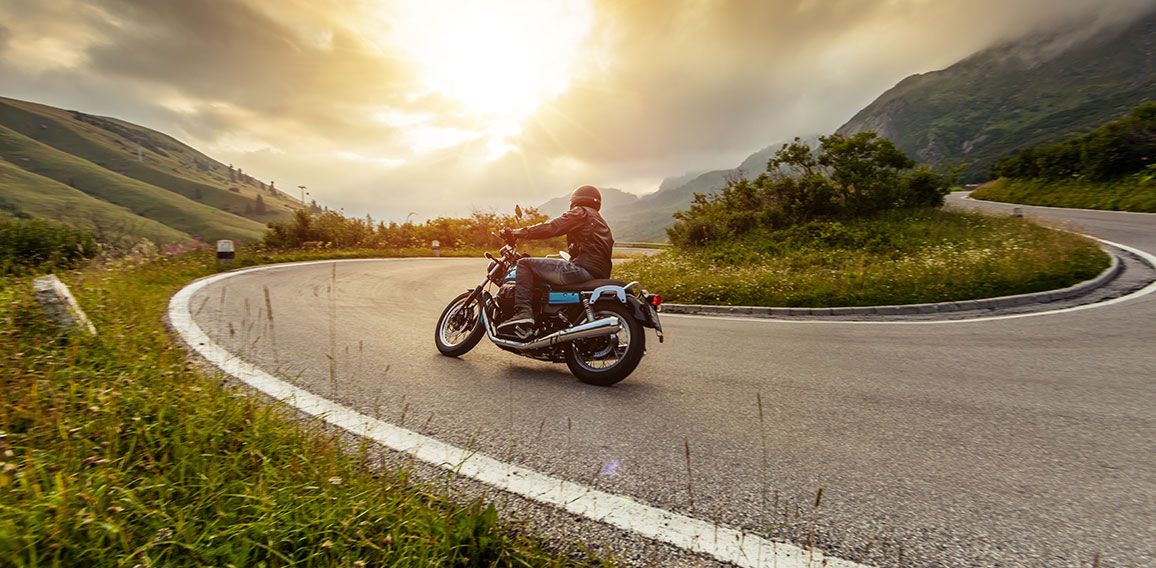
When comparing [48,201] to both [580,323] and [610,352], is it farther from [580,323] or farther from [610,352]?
[610,352]

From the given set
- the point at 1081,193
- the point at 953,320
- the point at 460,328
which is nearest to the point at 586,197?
the point at 460,328

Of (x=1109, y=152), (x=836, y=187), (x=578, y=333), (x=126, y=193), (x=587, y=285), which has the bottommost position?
(x=578, y=333)

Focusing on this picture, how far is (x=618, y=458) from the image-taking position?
262 cm

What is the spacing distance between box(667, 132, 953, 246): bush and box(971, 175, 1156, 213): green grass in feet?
38.9

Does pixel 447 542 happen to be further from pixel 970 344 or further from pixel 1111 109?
pixel 1111 109

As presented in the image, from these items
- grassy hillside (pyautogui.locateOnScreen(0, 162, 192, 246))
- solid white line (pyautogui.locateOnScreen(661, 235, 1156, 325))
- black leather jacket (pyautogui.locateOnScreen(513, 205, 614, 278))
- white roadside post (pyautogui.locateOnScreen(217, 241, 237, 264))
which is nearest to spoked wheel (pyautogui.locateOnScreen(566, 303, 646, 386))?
black leather jacket (pyautogui.locateOnScreen(513, 205, 614, 278))

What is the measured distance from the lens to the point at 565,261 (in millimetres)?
4391

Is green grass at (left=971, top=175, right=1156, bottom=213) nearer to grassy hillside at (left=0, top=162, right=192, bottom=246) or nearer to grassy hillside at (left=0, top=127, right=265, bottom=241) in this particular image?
grassy hillside at (left=0, top=162, right=192, bottom=246)

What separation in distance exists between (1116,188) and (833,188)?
56.4 ft

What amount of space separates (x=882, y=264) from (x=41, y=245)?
16.5 metres

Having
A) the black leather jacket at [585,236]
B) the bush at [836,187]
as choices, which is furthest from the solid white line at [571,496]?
the bush at [836,187]

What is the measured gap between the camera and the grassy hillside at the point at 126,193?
15488 centimetres

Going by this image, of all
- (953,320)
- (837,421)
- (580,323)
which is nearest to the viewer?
(837,421)

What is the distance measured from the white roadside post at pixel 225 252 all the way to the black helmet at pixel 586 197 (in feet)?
36.6
